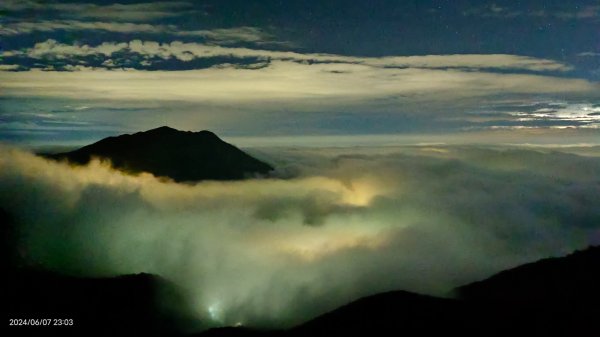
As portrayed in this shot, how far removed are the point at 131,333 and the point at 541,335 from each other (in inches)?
5957

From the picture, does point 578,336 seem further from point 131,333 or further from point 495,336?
point 131,333

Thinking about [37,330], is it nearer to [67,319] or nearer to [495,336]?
[67,319]

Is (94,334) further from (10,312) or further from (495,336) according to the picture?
(495,336)

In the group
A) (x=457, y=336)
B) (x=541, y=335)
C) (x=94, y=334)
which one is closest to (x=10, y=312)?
(x=94, y=334)

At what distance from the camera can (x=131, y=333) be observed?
196375mm

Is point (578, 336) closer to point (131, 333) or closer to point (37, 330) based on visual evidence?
point (131, 333)

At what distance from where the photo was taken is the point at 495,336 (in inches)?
7849

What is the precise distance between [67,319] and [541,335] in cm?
17519

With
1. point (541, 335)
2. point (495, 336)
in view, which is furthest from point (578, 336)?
point (495, 336)

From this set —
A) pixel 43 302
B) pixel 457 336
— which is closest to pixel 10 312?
pixel 43 302

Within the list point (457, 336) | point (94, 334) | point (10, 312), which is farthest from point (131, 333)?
point (457, 336)

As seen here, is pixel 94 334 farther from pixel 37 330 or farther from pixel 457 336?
pixel 457 336

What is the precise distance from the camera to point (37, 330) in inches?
7510

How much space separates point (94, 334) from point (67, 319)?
12553 millimetres
